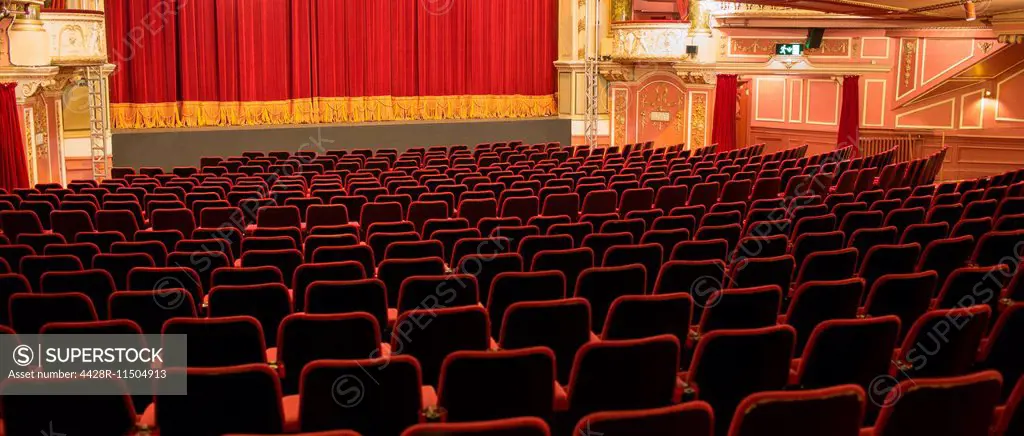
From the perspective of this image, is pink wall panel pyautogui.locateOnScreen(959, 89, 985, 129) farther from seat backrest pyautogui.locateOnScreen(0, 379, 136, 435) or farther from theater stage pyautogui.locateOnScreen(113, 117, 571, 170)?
seat backrest pyautogui.locateOnScreen(0, 379, 136, 435)

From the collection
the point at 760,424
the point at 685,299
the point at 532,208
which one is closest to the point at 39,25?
the point at 532,208

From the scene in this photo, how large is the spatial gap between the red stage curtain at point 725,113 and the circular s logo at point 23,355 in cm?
1515

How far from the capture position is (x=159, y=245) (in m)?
6.09

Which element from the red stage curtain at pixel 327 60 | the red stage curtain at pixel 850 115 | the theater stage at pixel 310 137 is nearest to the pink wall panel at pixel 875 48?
the red stage curtain at pixel 850 115

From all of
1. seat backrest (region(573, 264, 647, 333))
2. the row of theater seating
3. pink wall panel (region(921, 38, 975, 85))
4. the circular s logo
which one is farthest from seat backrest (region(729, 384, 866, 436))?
pink wall panel (region(921, 38, 975, 85))

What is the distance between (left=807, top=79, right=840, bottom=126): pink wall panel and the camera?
1739 cm

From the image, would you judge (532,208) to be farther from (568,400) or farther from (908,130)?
(908,130)

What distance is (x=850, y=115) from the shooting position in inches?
647

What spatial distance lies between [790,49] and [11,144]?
40.9ft

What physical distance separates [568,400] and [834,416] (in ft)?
3.45

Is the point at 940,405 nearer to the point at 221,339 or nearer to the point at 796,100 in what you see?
the point at 221,339

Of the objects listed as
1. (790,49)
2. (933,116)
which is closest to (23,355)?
(790,49)

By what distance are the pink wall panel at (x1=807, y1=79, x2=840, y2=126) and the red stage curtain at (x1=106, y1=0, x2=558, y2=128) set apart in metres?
5.25

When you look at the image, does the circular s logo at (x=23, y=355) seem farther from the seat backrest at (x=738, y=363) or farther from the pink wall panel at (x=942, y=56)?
the pink wall panel at (x=942, y=56)
